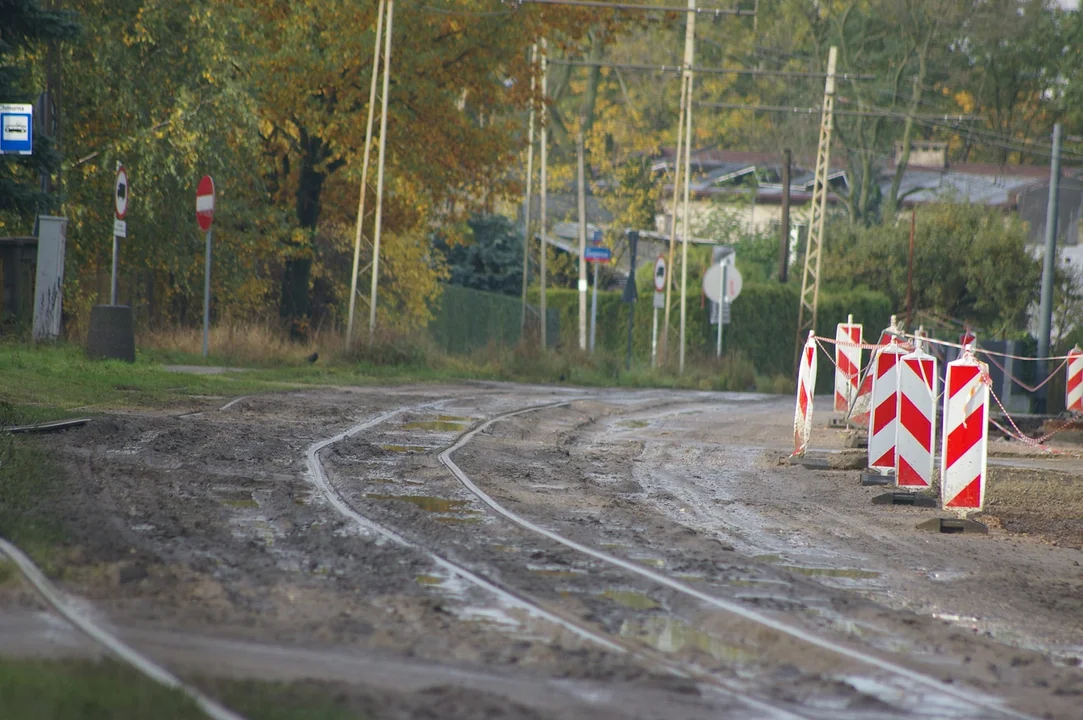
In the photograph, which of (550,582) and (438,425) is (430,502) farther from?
(438,425)

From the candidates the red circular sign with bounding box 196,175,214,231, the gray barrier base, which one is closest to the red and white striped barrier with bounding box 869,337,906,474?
the gray barrier base

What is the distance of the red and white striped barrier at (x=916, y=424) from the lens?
13109mm

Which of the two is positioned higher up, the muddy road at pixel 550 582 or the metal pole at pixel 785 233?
the metal pole at pixel 785 233

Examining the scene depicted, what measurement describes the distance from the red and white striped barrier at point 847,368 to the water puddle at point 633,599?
13.9 meters

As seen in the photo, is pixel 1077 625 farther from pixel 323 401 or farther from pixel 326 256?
pixel 326 256

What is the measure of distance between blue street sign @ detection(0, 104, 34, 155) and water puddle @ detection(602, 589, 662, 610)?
Answer: 1097 centimetres

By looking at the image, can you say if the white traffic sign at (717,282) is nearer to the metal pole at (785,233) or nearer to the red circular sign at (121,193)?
the metal pole at (785,233)

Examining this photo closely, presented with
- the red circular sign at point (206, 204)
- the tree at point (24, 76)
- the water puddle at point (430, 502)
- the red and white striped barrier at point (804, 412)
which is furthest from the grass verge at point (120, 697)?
A: the red circular sign at point (206, 204)

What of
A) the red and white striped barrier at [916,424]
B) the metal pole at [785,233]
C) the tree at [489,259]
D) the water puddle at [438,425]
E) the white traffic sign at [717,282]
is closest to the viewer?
the red and white striped barrier at [916,424]

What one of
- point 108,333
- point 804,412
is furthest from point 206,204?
point 804,412

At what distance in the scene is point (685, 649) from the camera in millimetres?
6430

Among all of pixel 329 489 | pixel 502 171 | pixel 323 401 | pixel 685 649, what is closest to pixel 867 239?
pixel 502 171

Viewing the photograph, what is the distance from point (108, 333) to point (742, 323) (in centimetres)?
2743

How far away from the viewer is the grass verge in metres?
4.85
